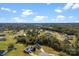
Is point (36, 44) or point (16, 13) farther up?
point (16, 13)

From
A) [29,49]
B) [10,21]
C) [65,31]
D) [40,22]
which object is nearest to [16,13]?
[10,21]

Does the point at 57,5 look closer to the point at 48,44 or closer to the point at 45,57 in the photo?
the point at 48,44

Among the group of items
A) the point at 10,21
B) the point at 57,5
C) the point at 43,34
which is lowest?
the point at 43,34

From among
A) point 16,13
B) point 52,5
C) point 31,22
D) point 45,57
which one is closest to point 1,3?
point 16,13

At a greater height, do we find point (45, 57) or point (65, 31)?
point (65, 31)

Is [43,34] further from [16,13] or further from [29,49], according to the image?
[16,13]

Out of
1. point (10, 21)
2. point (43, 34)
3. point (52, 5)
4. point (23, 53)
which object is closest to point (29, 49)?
point (23, 53)

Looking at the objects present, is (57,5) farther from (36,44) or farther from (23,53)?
(23,53)

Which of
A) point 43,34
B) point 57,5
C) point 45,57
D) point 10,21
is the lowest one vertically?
point 45,57
